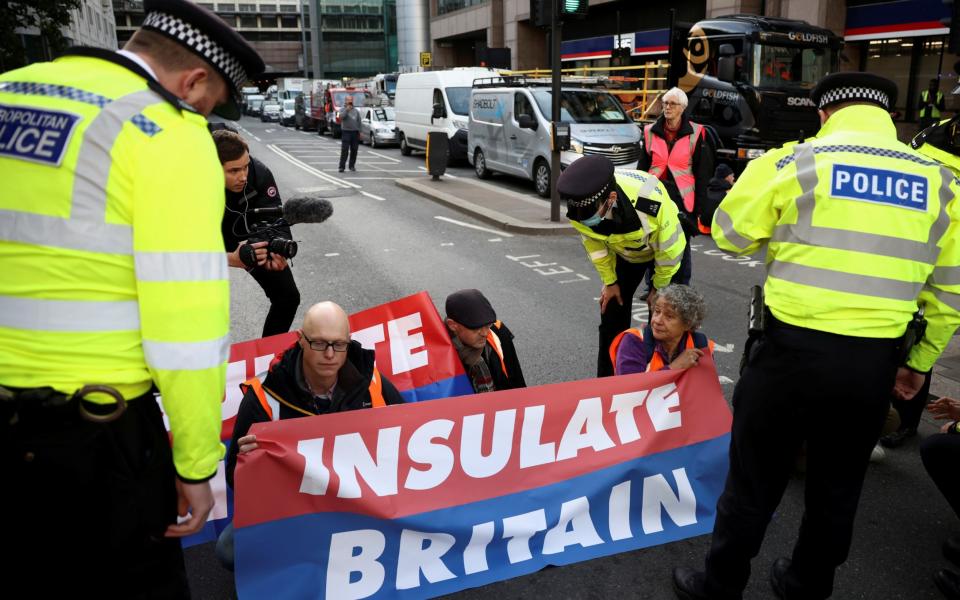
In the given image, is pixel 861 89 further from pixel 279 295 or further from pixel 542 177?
pixel 542 177

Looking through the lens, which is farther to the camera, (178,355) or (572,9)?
(572,9)

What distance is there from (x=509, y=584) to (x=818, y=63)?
46.4 ft

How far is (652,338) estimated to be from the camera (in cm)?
407

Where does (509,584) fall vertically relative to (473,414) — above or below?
below

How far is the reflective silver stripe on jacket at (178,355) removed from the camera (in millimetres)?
1711

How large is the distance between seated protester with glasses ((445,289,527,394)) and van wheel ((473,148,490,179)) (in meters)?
13.6

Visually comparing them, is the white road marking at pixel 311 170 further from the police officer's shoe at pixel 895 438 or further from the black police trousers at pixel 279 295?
the police officer's shoe at pixel 895 438

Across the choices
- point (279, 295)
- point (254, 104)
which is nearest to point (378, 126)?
point (279, 295)

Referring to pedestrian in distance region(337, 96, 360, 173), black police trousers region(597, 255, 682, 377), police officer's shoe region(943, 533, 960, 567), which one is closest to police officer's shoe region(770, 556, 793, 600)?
police officer's shoe region(943, 533, 960, 567)

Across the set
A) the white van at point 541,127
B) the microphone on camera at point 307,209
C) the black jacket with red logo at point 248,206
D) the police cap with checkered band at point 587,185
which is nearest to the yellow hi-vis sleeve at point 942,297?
the police cap with checkered band at point 587,185

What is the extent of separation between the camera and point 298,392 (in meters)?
3.14

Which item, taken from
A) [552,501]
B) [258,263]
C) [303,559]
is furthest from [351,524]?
[258,263]

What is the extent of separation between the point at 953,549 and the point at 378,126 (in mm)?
24800

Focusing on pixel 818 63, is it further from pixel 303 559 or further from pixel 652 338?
pixel 303 559
